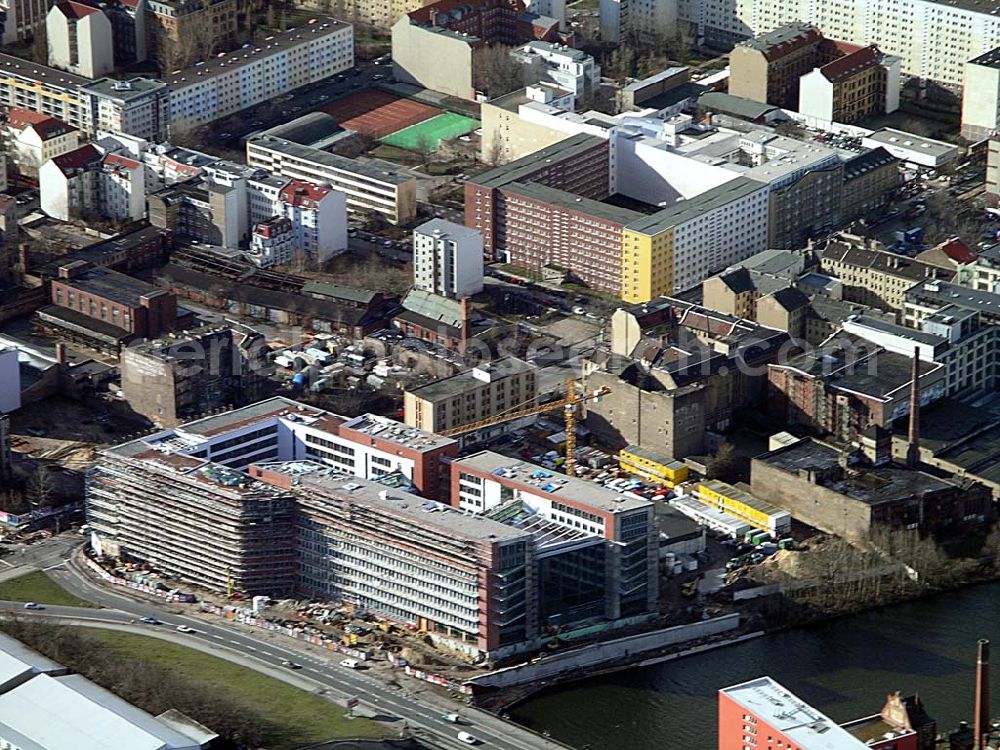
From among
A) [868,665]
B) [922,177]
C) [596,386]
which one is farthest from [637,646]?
[922,177]


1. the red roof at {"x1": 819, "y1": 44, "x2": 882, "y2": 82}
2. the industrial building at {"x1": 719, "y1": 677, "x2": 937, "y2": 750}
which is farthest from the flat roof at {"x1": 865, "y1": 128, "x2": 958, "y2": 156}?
the industrial building at {"x1": 719, "y1": 677, "x2": 937, "y2": 750}

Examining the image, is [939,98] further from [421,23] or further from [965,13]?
[421,23]

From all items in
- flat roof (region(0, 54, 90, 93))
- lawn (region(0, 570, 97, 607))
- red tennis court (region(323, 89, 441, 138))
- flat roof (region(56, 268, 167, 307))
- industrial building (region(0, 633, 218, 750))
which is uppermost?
flat roof (region(0, 54, 90, 93))

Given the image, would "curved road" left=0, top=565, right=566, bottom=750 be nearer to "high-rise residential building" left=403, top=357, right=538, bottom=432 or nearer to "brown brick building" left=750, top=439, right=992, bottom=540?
"high-rise residential building" left=403, top=357, right=538, bottom=432

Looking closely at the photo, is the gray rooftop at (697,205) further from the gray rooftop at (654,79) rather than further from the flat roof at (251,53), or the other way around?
the flat roof at (251,53)

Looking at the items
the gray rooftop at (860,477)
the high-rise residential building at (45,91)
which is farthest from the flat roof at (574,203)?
the high-rise residential building at (45,91)

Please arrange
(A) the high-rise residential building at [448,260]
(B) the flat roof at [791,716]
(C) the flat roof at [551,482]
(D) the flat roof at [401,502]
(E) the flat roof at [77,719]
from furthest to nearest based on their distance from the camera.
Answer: (A) the high-rise residential building at [448,260] < (C) the flat roof at [551,482] < (D) the flat roof at [401,502] < (E) the flat roof at [77,719] < (B) the flat roof at [791,716]

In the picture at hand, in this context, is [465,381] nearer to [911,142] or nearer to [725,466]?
[725,466]

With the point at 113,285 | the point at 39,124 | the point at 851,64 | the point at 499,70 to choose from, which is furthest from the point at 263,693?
the point at 851,64
